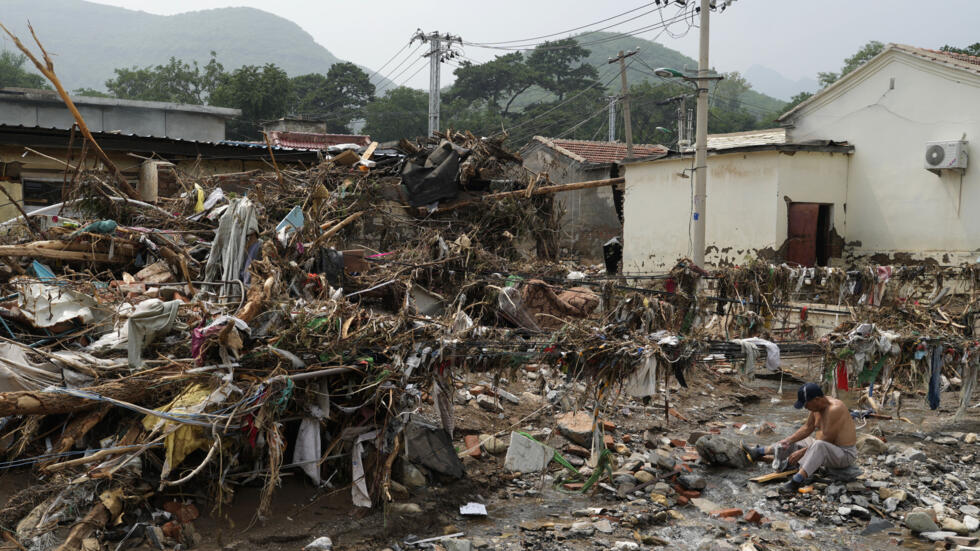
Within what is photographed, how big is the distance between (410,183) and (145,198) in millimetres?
4275

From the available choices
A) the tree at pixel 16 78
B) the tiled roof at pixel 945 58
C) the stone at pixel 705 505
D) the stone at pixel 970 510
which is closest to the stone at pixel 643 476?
the stone at pixel 705 505

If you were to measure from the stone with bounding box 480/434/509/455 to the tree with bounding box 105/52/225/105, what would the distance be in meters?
35.5

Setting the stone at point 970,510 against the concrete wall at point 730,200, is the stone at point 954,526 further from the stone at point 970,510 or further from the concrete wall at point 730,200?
the concrete wall at point 730,200

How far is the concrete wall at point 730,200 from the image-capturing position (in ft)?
47.3

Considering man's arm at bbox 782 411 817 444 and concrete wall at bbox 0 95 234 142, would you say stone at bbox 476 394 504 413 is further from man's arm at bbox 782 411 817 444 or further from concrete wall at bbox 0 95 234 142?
concrete wall at bbox 0 95 234 142

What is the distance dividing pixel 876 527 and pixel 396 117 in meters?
37.3

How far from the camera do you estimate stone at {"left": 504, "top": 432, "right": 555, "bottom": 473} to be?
310 inches

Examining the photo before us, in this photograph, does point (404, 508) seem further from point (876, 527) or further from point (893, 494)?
point (893, 494)

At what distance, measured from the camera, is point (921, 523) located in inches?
265

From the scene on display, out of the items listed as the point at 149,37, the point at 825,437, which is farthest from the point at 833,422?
the point at 149,37

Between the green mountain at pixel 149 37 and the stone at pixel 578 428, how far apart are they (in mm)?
145976

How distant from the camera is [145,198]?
1137 cm

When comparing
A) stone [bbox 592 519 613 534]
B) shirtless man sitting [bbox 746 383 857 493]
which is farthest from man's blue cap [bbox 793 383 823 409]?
stone [bbox 592 519 613 534]

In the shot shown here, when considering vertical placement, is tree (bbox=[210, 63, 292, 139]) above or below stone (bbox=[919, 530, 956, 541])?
above
